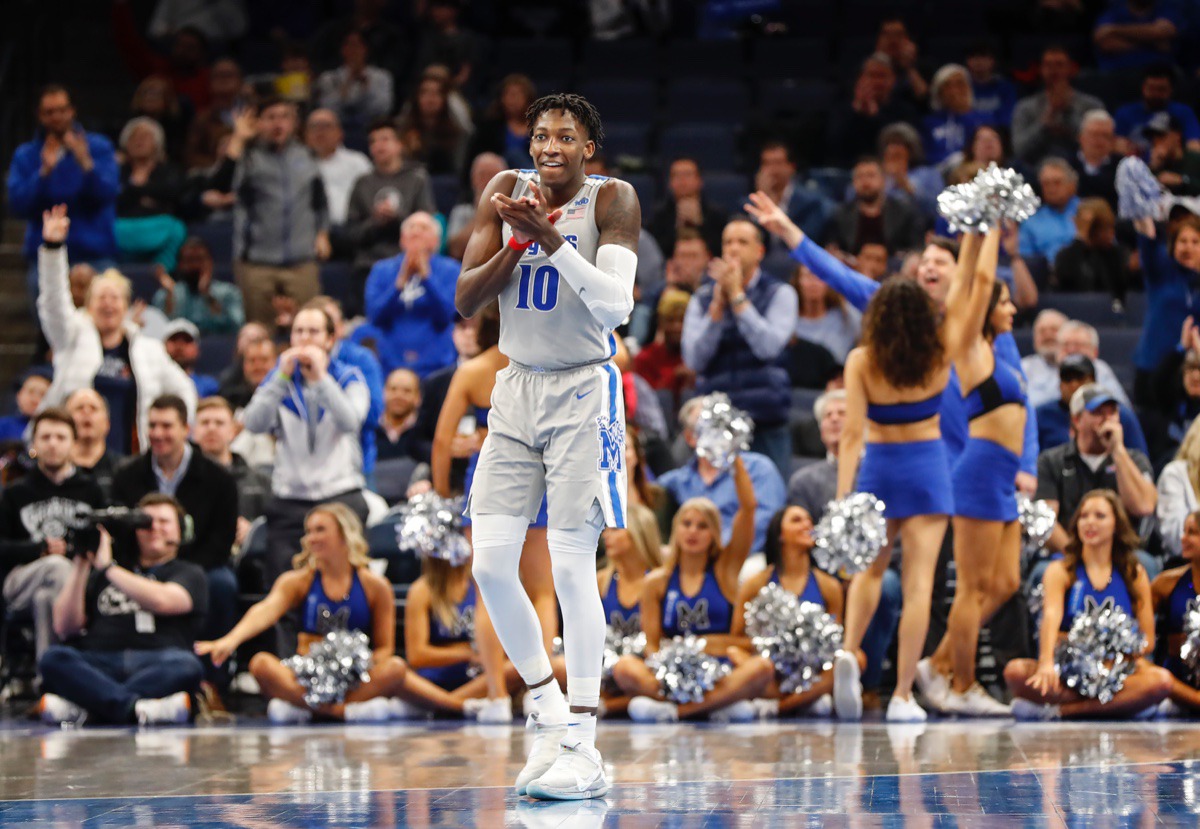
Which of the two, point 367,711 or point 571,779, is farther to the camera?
point 367,711

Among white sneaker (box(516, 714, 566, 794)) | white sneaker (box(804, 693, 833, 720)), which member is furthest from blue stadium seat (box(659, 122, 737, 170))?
white sneaker (box(516, 714, 566, 794))

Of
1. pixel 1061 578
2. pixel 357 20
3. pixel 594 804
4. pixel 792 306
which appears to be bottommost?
pixel 594 804

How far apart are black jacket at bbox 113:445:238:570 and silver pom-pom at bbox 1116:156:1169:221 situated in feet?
16.4

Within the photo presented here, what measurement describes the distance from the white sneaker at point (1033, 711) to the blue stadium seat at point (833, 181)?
4.73 m

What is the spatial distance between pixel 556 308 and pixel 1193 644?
3.69 metres

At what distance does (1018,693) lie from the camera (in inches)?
292

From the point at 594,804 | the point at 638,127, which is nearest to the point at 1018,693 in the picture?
the point at 594,804

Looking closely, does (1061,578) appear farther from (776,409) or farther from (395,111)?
(395,111)

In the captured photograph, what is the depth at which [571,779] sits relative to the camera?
4746 mm

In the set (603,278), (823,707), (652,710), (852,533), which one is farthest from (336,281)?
(603,278)

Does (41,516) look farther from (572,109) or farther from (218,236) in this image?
(572,109)

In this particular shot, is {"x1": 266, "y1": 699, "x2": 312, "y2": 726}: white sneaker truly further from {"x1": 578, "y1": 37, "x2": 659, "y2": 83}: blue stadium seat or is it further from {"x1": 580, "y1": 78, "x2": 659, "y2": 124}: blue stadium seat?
{"x1": 578, "y1": 37, "x2": 659, "y2": 83}: blue stadium seat

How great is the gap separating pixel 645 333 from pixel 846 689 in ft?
10.8

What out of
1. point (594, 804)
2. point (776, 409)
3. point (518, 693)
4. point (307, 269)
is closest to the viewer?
point (594, 804)
